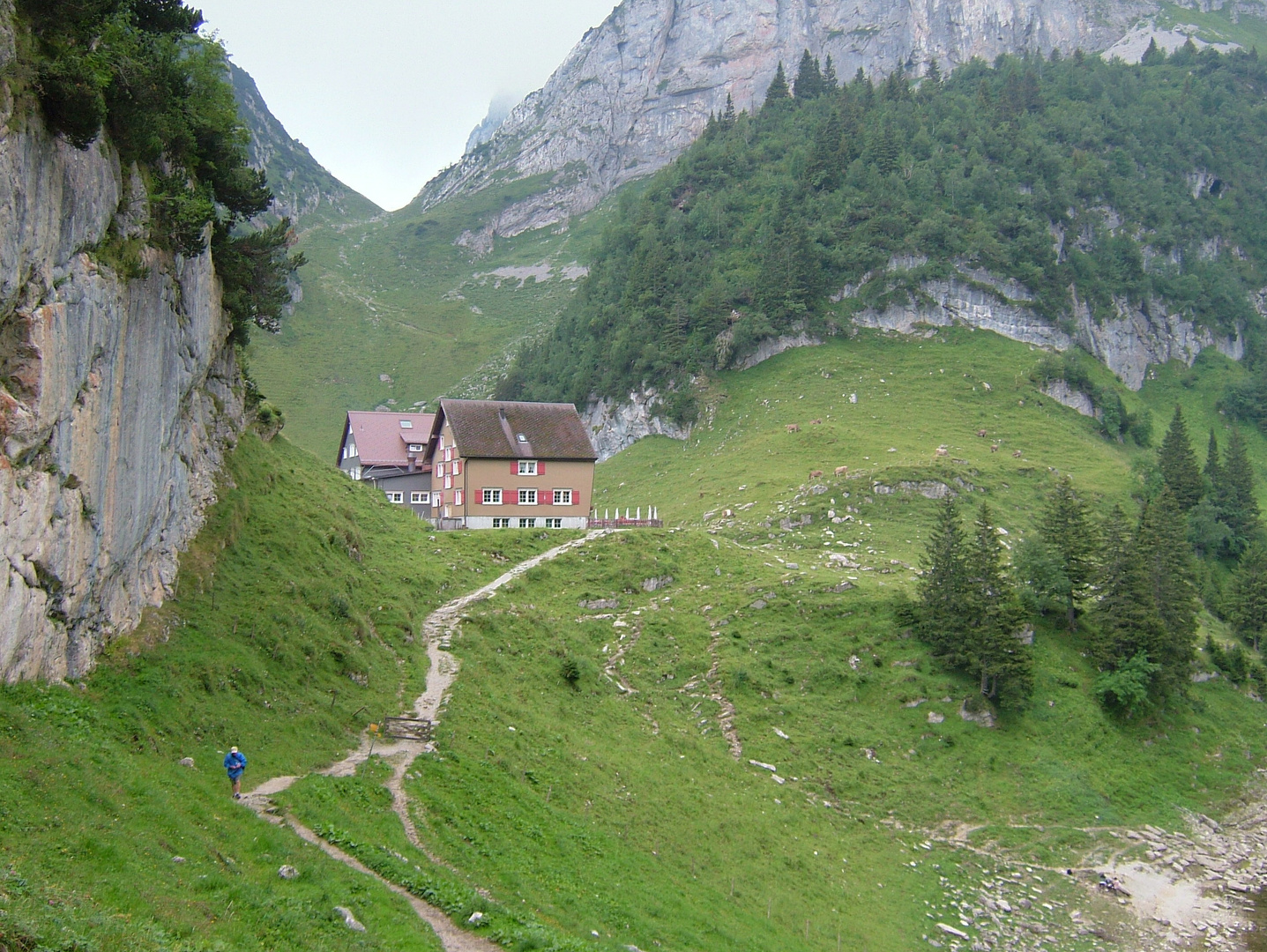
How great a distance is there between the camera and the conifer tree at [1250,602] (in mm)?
64438

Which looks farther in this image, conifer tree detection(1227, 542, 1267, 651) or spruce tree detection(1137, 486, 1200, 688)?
conifer tree detection(1227, 542, 1267, 651)

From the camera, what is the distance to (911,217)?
117 metres

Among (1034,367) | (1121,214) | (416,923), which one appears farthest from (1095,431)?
(416,923)

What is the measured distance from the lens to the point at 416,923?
18.3 metres

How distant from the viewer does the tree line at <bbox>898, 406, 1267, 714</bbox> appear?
47.1m

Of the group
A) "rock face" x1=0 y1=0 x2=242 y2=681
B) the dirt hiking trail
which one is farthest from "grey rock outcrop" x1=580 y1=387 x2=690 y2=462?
"rock face" x1=0 y1=0 x2=242 y2=681

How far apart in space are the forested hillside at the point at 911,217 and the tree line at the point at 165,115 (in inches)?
2868

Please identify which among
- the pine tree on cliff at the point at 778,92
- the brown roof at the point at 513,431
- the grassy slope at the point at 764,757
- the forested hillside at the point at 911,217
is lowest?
the grassy slope at the point at 764,757

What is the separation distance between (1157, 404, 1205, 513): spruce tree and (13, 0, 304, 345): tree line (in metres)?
82.7

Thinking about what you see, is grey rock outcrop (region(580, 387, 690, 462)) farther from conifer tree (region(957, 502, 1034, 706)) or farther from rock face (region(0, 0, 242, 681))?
rock face (region(0, 0, 242, 681))

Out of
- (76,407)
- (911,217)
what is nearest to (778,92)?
(911,217)

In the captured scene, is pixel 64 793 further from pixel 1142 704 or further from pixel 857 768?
pixel 1142 704

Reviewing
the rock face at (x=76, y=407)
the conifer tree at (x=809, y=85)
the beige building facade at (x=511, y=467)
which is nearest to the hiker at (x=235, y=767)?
the rock face at (x=76, y=407)

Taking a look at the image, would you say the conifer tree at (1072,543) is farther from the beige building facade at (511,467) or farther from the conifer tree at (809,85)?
the conifer tree at (809,85)
